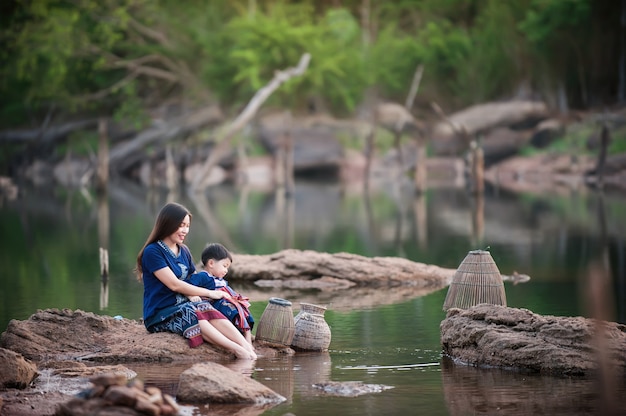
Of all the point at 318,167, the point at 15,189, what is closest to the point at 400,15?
the point at 318,167

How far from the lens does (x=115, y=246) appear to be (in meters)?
21.8

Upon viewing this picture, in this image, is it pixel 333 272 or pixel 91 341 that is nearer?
pixel 91 341

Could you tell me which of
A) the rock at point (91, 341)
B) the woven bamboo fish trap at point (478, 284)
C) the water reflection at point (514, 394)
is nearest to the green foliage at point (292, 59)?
the woven bamboo fish trap at point (478, 284)

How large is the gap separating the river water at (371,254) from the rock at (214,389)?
0.18 meters

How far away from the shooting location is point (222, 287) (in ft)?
32.0

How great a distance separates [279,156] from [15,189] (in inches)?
518

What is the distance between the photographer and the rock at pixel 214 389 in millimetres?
7852

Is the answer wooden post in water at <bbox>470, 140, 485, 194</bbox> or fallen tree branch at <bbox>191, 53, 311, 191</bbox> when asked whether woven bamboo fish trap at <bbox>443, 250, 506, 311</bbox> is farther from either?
fallen tree branch at <bbox>191, 53, 311, 191</bbox>

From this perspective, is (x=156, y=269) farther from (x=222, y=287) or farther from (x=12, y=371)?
(x=12, y=371)

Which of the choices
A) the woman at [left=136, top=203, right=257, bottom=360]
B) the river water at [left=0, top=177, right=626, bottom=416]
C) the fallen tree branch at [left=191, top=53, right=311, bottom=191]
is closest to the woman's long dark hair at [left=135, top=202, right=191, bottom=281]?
the woman at [left=136, top=203, right=257, bottom=360]

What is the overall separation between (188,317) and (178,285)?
0.35 m

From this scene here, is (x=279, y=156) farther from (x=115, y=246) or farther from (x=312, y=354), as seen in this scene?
Answer: (x=312, y=354)

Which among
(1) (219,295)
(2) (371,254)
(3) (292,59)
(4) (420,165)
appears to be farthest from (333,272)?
(3) (292,59)

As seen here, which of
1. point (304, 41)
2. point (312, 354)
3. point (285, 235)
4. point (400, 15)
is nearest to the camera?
point (312, 354)
